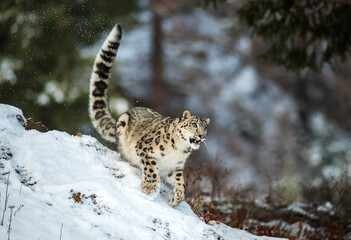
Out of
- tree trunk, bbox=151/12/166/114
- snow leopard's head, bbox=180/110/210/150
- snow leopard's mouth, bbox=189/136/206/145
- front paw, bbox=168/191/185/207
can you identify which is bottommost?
front paw, bbox=168/191/185/207

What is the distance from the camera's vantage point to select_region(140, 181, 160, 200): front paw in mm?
5637

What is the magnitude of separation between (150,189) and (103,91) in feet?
7.73

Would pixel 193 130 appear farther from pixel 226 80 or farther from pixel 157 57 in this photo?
pixel 226 80

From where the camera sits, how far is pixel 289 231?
27.9 feet

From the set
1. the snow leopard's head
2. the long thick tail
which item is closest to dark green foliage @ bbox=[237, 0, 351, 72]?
the long thick tail

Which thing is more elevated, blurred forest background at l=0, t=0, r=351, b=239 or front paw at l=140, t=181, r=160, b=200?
blurred forest background at l=0, t=0, r=351, b=239

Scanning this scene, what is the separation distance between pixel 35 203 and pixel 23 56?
10.5m

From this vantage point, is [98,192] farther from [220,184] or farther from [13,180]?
[220,184]

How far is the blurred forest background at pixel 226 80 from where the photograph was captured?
10102mm

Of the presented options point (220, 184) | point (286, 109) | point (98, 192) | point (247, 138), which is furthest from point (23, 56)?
point (286, 109)

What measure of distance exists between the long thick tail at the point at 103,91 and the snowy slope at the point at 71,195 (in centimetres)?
107

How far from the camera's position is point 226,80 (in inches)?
980

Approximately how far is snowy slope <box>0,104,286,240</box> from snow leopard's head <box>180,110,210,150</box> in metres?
0.88

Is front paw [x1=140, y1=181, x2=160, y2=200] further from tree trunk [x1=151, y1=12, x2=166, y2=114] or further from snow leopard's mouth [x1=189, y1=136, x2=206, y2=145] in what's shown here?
tree trunk [x1=151, y1=12, x2=166, y2=114]
